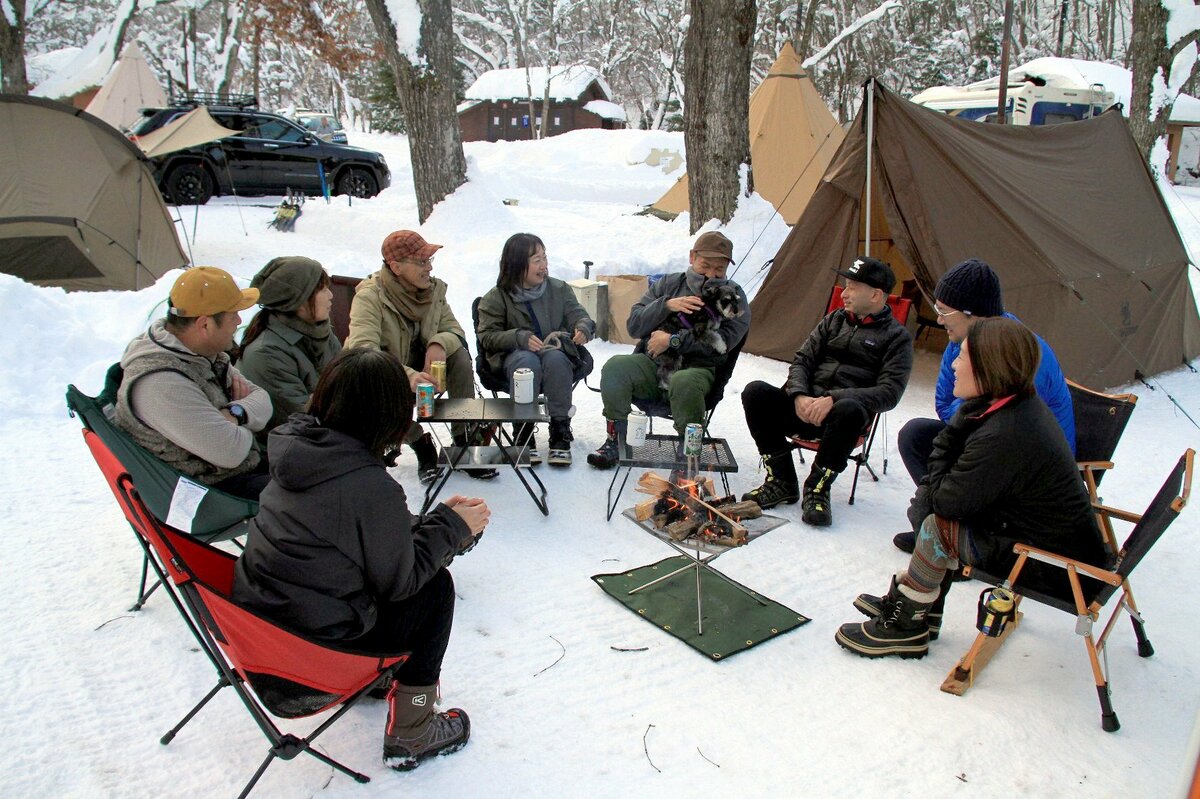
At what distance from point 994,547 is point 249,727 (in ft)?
8.10

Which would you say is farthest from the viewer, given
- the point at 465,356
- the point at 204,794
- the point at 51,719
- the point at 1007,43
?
the point at 1007,43

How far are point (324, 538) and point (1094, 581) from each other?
8.18 feet

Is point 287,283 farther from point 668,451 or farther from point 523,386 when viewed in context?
point 668,451

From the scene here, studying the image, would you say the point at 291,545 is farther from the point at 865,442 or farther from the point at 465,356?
the point at 865,442

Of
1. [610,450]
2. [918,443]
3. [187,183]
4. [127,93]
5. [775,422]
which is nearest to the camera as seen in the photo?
[918,443]

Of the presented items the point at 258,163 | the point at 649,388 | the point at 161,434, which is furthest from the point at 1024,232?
the point at 258,163

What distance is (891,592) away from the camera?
2.89 meters

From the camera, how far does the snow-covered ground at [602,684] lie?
2.24m

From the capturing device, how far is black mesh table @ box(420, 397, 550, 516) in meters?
3.76

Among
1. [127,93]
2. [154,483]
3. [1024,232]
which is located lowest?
[154,483]

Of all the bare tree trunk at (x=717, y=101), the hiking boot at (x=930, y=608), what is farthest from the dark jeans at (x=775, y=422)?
the bare tree trunk at (x=717, y=101)

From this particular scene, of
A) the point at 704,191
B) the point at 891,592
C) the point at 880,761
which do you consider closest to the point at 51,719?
the point at 880,761

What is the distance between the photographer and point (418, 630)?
220cm

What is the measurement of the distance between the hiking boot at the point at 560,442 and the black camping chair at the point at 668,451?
0.33 m
